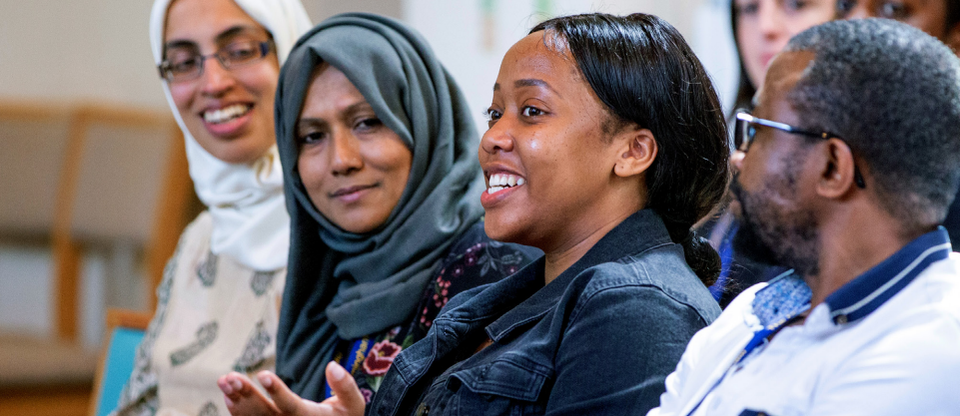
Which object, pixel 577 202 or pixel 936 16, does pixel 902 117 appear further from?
pixel 936 16

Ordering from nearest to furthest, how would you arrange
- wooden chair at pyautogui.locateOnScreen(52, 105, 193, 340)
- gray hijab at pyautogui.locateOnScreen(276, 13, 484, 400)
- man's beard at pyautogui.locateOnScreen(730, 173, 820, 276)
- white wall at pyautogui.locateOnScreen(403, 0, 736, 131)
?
man's beard at pyautogui.locateOnScreen(730, 173, 820, 276)
gray hijab at pyautogui.locateOnScreen(276, 13, 484, 400)
white wall at pyautogui.locateOnScreen(403, 0, 736, 131)
wooden chair at pyautogui.locateOnScreen(52, 105, 193, 340)

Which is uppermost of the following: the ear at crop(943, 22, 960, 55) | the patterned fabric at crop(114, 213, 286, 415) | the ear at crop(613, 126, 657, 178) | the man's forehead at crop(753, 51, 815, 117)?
the man's forehead at crop(753, 51, 815, 117)

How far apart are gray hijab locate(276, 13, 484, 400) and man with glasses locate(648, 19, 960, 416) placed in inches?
35.7

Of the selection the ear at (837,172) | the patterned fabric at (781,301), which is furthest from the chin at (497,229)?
the ear at (837,172)

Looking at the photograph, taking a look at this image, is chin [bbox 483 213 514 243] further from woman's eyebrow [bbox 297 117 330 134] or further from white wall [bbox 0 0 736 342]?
white wall [bbox 0 0 736 342]

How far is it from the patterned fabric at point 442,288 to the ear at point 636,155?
431mm

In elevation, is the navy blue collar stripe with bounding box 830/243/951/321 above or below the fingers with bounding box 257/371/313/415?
above

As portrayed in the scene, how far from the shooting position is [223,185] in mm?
2314

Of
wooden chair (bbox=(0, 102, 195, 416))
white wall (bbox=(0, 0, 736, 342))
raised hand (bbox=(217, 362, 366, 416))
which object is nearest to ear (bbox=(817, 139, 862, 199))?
raised hand (bbox=(217, 362, 366, 416))

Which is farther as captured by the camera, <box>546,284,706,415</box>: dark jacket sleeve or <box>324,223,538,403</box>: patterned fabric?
<box>324,223,538,403</box>: patterned fabric

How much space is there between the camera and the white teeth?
2.24 m

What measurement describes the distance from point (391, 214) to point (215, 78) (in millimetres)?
698

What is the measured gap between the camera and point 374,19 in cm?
193

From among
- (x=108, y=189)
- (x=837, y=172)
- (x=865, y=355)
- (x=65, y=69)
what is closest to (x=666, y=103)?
(x=837, y=172)
